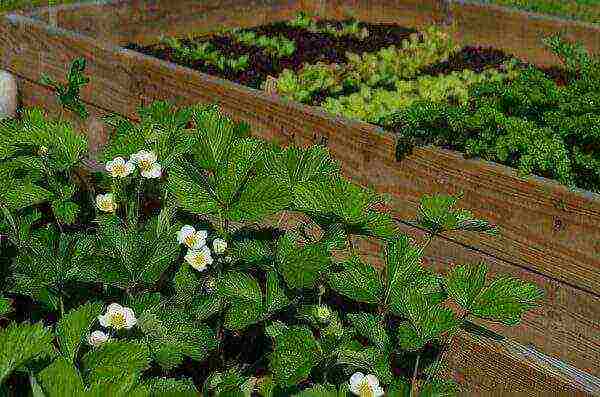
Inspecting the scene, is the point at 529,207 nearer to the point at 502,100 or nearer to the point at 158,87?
the point at 502,100

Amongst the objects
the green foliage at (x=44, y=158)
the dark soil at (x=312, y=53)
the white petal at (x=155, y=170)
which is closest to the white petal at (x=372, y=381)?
the white petal at (x=155, y=170)

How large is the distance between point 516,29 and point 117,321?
3344mm

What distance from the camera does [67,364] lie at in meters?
1.04

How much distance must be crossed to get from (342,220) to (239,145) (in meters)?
0.21

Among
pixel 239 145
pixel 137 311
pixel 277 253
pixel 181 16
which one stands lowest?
pixel 181 16

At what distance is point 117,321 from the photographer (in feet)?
4.49

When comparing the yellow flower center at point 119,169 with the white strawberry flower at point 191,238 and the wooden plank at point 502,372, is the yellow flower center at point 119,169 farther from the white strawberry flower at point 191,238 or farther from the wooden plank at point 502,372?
the wooden plank at point 502,372

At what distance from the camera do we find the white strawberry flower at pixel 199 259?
1485mm

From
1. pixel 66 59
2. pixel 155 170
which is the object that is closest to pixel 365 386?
pixel 155 170

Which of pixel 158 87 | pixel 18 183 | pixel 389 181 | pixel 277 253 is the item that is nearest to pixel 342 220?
pixel 277 253

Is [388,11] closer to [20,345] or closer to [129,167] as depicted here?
[129,167]

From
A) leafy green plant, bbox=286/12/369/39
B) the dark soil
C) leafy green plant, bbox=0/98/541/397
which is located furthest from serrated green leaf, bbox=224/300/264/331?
leafy green plant, bbox=286/12/369/39

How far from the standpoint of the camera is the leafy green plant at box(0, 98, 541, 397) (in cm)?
131

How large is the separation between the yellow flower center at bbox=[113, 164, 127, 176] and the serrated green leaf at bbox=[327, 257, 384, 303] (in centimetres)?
43
